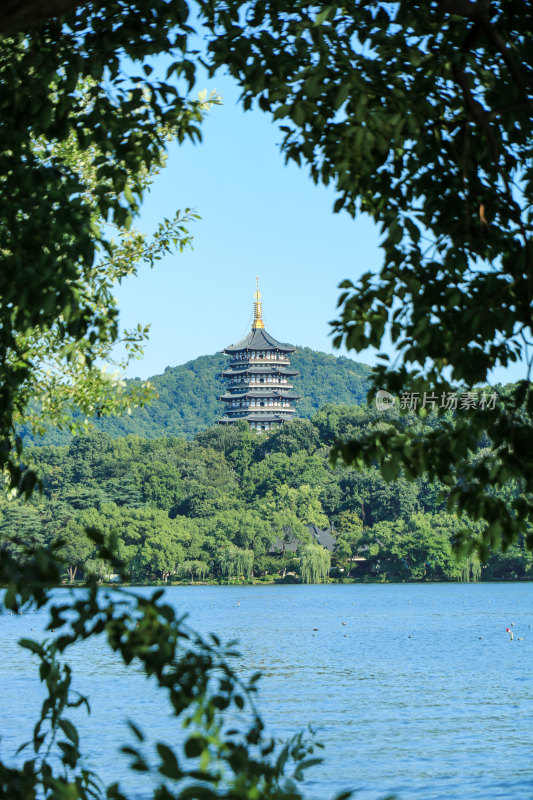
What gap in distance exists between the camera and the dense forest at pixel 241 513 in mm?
59812

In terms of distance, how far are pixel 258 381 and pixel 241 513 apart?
3000cm

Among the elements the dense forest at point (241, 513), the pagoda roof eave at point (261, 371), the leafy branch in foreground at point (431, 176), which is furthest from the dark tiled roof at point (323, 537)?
the leafy branch in foreground at point (431, 176)

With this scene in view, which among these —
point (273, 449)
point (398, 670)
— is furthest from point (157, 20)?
point (273, 449)

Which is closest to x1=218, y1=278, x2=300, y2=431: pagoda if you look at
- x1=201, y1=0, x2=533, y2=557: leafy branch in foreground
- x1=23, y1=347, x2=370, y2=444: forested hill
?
x1=23, y1=347, x2=370, y2=444: forested hill

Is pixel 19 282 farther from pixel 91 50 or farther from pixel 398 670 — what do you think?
pixel 398 670

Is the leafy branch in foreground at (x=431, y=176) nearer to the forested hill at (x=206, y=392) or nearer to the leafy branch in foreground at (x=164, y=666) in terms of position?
the leafy branch in foreground at (x=164, y=666)

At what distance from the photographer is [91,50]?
3244 millimetres

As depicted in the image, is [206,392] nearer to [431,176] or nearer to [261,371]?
[261,371]

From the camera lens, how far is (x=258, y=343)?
305ft

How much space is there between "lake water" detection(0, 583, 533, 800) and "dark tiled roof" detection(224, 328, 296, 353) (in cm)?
5244

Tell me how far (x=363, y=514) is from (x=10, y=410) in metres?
69.6

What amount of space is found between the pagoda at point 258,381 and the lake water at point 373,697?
171 feet

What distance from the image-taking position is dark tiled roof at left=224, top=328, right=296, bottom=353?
302 feet

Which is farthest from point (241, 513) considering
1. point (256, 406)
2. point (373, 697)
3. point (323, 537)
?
point (373, 697)
